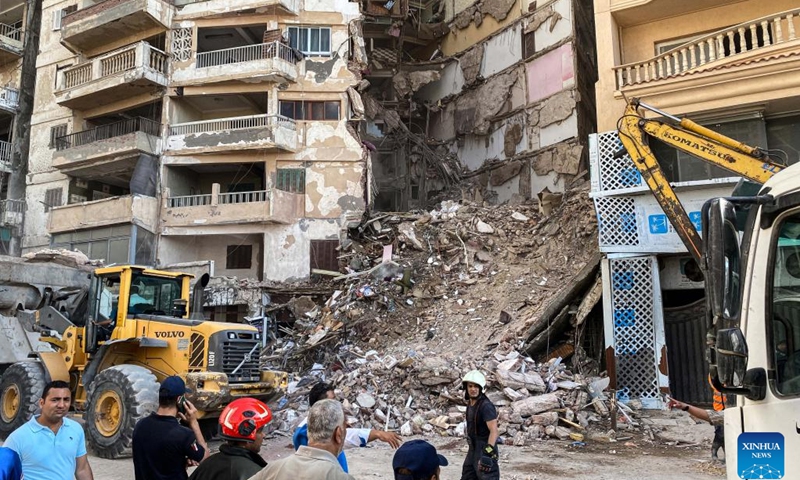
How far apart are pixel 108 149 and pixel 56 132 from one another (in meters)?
4.73

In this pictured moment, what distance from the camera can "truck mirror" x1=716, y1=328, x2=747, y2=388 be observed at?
→ 2617mm


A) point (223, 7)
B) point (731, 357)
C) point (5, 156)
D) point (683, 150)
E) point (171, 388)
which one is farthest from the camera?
point (5, 156)

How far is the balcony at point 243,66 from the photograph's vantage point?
21.2 metres

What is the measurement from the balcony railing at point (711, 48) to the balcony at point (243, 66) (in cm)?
1297

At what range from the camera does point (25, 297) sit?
1093 cm

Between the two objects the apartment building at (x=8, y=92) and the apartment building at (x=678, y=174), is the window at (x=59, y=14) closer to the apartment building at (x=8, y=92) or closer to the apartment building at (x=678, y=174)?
the apartment building at (x=8, y=92)

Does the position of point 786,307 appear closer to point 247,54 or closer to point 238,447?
point 238,447

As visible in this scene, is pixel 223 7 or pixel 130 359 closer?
pixel 130 359

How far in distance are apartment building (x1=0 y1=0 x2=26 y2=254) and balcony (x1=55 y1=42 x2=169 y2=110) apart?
4.61m

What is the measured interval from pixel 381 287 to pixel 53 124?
1859 cm

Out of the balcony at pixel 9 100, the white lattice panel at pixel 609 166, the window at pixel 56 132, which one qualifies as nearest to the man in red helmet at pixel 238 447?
the white lattice panel at pixel 609 166

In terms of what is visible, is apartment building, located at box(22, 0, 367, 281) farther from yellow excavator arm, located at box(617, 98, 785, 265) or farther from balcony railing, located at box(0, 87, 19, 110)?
yellow excavator arm, located at box(617, 98, 785, 265)

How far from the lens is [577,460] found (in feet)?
25.6

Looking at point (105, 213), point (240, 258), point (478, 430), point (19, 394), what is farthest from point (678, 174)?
point (105, 213)
